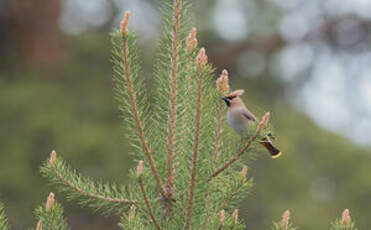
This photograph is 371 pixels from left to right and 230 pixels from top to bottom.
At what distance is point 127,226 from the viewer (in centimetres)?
177

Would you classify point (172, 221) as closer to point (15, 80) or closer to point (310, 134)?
point (15, 80)

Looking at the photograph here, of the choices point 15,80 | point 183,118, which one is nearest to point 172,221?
point 183,118

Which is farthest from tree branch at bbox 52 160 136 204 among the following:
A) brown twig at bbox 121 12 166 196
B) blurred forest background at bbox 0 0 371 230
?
blurred forest background at bbox 0 0 371 230

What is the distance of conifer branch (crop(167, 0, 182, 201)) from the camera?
6.18 feet

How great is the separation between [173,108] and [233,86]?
4.68 metres

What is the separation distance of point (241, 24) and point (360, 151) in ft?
6.96

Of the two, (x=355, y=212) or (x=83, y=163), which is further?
(x=355, y=212)

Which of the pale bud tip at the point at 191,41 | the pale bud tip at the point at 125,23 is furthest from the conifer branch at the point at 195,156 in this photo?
the pale bud tip at the point at 125,23

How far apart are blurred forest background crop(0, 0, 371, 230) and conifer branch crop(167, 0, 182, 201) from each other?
144 inches

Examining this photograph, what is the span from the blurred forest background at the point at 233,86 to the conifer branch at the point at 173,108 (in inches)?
144

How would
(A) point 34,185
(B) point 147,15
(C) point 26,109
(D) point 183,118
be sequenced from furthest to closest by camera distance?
1. (B) point 147,15
2. (C) point 26,109
3. (A) point 34,185
4. (D) point 183,118

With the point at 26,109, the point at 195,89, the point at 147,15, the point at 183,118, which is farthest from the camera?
the point at 147,15

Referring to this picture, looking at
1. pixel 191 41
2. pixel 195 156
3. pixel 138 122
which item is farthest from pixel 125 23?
pixel 195 156

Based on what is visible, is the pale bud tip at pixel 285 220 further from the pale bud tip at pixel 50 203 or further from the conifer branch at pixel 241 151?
the pale bud tip at pixel 50 203
